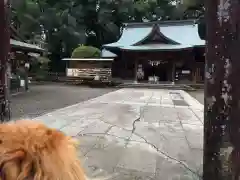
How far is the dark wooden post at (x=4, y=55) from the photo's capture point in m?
2.12

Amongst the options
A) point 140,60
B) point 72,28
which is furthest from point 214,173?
point 72,28

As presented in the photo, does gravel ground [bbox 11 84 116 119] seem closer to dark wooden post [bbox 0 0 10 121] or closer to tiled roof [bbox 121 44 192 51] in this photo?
dark wooden post [bbox 0 0 10 121]

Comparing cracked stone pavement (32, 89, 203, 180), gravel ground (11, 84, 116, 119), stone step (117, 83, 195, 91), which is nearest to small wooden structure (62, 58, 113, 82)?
stone step (117, 83, 195, 91)

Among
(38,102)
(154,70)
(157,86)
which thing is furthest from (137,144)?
(154,70)

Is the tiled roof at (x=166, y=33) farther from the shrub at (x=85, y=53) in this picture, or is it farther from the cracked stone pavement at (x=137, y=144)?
the cracked stone pavement at (x=137, y=144)

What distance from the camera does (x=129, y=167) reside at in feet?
8.94

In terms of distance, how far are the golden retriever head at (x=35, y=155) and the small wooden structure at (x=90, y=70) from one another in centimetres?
1771

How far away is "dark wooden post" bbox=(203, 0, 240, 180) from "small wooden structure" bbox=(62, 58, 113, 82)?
16503 mm

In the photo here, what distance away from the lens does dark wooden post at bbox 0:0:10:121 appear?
2115mm

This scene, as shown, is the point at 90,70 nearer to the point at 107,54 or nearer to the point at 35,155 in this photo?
the point at 107,54

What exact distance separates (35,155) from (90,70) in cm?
1849

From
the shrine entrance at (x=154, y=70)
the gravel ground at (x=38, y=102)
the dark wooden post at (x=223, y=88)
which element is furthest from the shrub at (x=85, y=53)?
the dark wooden post at (x=223, y=88)

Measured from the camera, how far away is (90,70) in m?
18.8

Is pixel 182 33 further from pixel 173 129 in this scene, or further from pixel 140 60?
pixel 173 129
